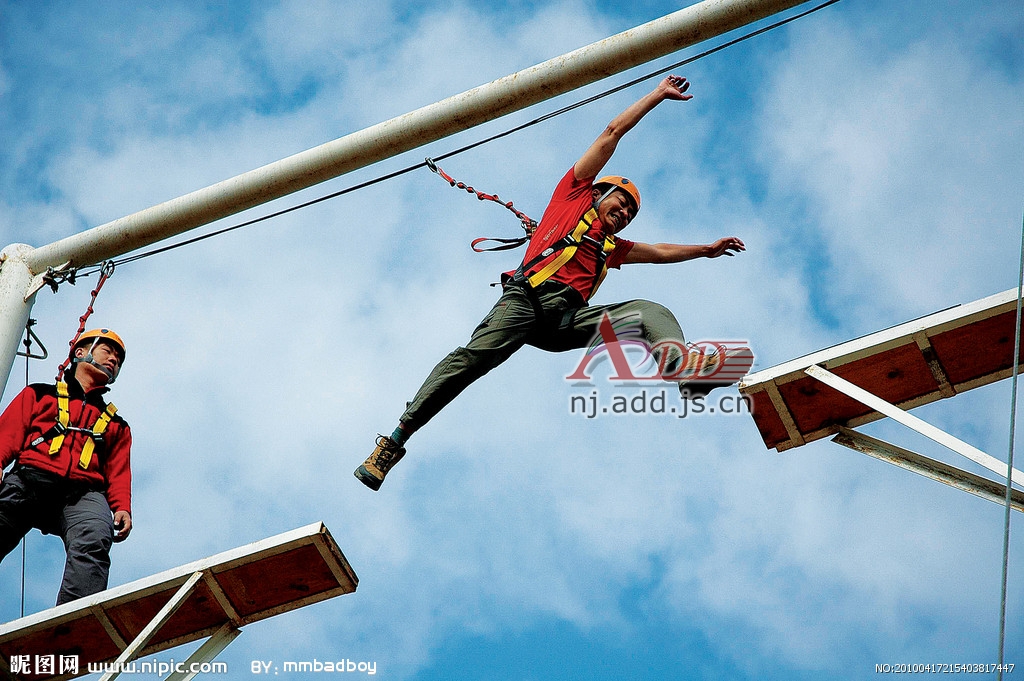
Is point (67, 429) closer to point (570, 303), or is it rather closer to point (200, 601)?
point (200, 601)

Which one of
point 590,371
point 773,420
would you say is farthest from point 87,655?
point 773,420

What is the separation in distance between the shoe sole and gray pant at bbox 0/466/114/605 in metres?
2.18

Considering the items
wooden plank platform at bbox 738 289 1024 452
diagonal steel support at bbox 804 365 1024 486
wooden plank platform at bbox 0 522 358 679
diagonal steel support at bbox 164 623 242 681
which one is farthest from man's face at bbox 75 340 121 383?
diagonal steel support at bbox 804 365 1024 486

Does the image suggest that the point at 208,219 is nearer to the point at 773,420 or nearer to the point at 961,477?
the point at 773,420

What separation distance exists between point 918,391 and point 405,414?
298 cm

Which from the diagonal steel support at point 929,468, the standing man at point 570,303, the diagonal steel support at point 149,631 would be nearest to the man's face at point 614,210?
the standing man at point 570,303

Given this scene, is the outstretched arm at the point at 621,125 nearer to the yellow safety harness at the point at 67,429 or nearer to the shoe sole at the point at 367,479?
the shoe sole at the point at 367,479

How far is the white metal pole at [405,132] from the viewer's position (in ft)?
24.3

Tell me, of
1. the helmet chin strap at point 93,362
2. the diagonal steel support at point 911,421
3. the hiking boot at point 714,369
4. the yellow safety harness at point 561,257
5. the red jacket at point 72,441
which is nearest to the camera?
the diagonal steel support at point 911,421

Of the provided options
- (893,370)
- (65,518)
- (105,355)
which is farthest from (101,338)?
(893,370)

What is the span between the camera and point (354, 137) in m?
8.27

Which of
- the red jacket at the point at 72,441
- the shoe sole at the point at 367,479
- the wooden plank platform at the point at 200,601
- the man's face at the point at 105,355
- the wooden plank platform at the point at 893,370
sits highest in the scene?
the man's face at the point at 105,355

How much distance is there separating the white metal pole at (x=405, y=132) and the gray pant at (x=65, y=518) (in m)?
1.02

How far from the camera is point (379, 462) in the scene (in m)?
8.20
